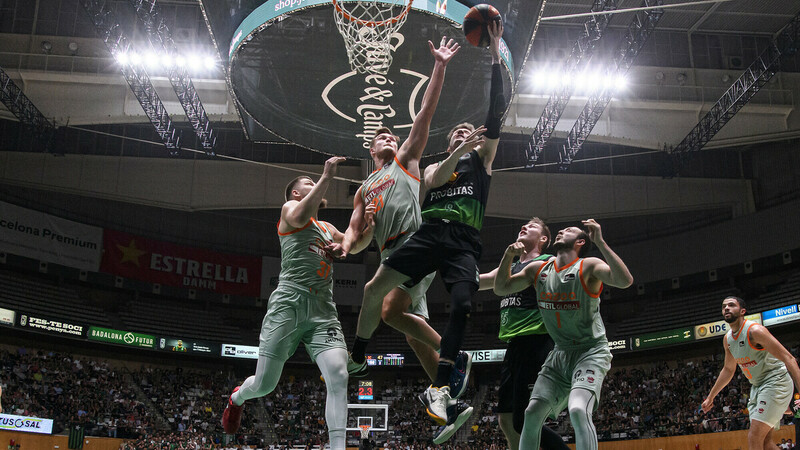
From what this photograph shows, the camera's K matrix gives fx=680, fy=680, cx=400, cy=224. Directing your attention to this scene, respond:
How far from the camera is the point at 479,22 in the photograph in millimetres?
6141

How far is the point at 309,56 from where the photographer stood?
394 inches

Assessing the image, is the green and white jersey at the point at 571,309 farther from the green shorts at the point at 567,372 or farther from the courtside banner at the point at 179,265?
the courtside banner at the point at 179,265

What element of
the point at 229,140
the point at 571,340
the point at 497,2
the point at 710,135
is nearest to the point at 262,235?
the point at 229,140

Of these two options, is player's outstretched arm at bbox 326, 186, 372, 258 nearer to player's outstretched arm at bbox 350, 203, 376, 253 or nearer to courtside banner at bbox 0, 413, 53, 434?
player's outstretched arm at bbox 350, 203, 376, 253

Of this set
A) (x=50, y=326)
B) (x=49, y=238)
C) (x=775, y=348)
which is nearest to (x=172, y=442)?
(x=50, y=326)

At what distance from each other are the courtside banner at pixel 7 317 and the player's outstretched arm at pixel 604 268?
25733mm

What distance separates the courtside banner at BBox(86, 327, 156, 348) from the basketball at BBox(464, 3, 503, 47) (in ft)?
87.0

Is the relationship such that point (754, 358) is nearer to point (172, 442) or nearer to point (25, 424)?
point (172, 442)

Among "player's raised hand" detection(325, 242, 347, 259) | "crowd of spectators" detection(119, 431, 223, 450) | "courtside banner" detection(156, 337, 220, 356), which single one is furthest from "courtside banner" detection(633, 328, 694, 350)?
"player's raised hand" detection(325, 242, 347, 259)

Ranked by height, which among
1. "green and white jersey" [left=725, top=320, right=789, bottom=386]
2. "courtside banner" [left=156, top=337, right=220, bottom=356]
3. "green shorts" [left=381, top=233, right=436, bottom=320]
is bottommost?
"green and white jersey" [left=725, top=320, right=789, bottom=386]

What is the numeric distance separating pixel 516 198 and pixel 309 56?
65.8 ft

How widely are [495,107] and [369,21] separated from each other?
128 inches

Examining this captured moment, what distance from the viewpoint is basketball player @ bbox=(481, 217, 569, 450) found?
6.42 m

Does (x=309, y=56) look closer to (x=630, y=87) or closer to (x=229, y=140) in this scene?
(x=630, y=87)
